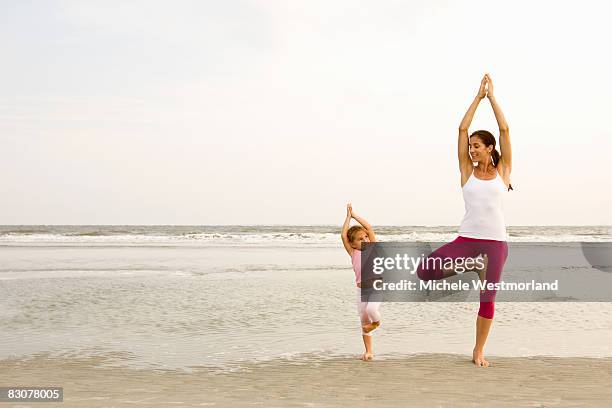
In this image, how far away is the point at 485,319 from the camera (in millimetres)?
5832

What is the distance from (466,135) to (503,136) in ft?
1.19

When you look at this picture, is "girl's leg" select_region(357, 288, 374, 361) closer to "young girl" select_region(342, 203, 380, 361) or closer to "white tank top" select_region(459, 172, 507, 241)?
"young girl" select_region(342, 203, 380, 361)

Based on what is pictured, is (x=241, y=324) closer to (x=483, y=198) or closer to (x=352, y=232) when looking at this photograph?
(x=352, y=232)

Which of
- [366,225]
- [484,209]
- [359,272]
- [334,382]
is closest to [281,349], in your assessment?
[359,272]

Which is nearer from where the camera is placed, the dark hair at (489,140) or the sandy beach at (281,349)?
the sandy beach at (281,349)

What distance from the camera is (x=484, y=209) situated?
552 cm

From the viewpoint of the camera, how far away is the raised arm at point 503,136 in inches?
224

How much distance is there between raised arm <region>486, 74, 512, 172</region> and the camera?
5699mm

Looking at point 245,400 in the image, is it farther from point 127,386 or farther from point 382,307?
point 382,307

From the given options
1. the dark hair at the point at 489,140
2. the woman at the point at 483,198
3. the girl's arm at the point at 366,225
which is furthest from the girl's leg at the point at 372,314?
the dark hair at the point at 489,140

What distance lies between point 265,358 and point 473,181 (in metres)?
2.94

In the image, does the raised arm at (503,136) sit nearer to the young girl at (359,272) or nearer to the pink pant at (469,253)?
the pink pant at (469,253)

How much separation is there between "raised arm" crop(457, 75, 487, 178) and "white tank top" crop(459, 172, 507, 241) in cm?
18

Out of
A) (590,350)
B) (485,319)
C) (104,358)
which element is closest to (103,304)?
(104,358)
